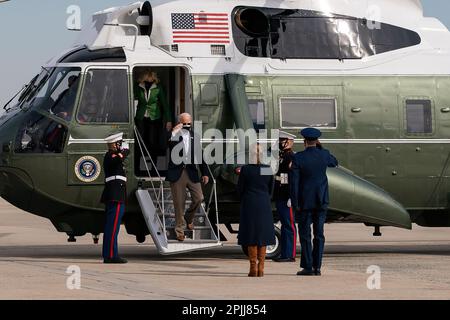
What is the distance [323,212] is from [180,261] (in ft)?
11.0

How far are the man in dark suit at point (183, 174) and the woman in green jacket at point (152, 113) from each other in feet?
2.09

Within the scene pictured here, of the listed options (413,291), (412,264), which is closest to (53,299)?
(413,291)

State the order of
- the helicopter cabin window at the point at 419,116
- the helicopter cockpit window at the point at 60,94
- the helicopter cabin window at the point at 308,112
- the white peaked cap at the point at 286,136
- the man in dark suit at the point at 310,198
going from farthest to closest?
the helicopter cabin window at the point at 419,116 → the helicopter cabin window at the point at 308,112 → the helicopter cockpit window at the point at 60,94 → the white peaked cap at the point at 286,136 → the man in dark suit at the point at 310,198

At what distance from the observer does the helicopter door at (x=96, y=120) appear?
18406 mm

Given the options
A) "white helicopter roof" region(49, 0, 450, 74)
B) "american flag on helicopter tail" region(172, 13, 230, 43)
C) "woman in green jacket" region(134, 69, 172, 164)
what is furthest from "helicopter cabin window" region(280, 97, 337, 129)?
"woman in green jacket" region(134, 69, 172, 164)

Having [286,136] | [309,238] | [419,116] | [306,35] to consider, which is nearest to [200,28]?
[306,35]

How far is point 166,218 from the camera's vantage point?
18438mm

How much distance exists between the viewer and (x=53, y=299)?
12.7m

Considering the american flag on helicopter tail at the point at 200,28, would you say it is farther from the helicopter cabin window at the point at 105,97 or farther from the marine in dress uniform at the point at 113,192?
the marine in dress uniform at the point at 113,192

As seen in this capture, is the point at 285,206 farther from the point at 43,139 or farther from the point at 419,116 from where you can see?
the point at 43,139

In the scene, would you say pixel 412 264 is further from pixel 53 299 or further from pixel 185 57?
pixel 53 299

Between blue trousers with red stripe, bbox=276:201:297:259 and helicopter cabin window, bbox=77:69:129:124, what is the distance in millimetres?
2673

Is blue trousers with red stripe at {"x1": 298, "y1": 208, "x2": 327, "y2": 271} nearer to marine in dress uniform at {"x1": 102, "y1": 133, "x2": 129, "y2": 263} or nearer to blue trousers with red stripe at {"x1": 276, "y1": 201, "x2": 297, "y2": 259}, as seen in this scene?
blue trousers with red stripe at {"x1": 276, "y1": 201, "x2": 297, "y2": 259}

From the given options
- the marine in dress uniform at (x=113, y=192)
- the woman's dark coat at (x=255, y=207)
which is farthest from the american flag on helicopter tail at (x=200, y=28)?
the woman's dark coat at (x=255, y=207)
